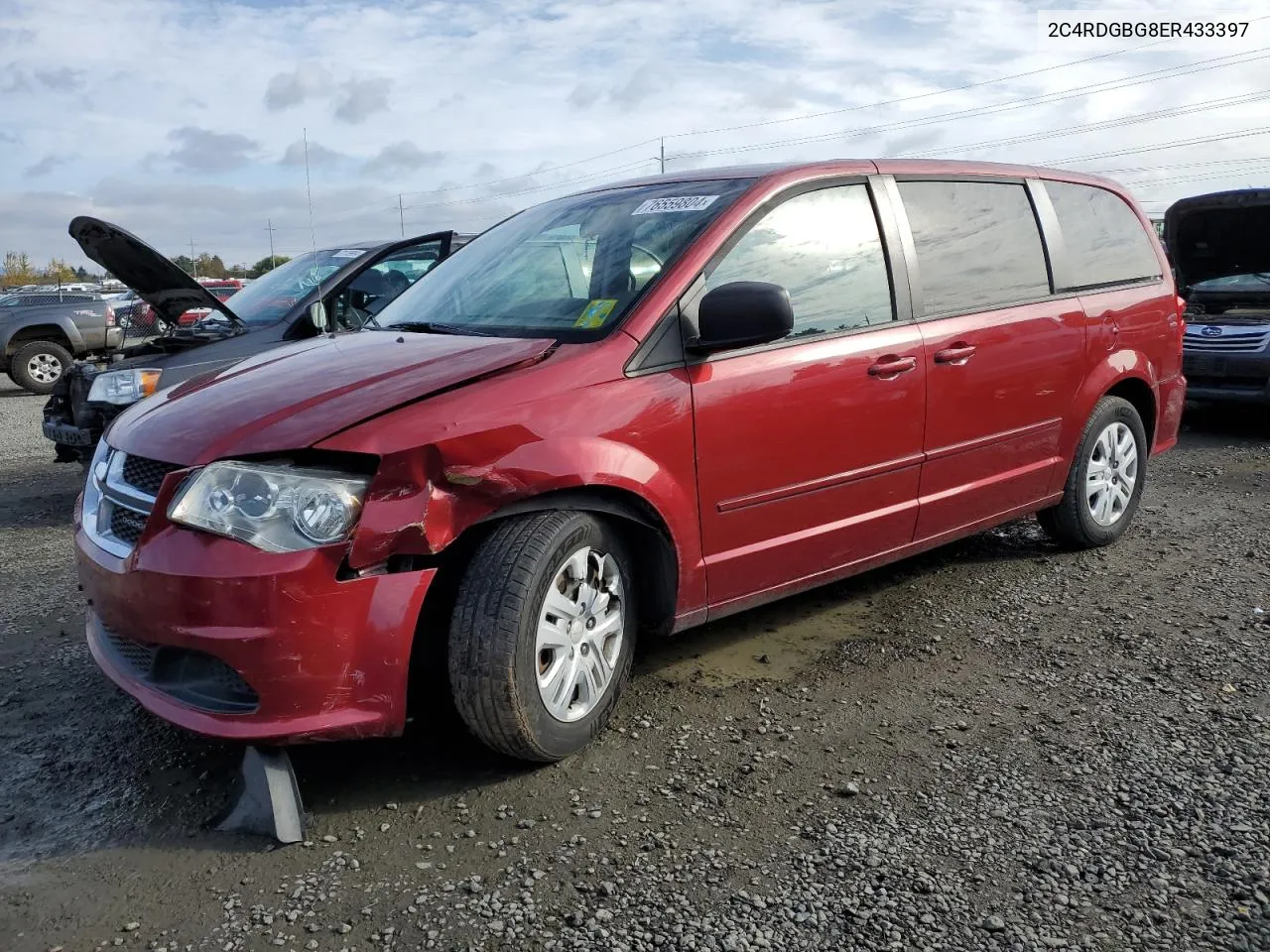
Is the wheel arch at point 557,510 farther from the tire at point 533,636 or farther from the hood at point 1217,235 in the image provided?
the hood at point 1217,235

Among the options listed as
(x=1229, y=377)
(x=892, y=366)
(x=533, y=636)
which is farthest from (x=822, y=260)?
(x=1229, y=377)

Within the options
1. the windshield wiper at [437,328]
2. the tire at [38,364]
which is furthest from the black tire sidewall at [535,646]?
the tire at [38,364]

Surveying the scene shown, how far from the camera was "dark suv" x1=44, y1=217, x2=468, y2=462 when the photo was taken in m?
5.84

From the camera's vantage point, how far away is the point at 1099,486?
5.07 metres

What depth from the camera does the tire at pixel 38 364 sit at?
571 inches

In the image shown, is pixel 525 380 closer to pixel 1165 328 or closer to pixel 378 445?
pixel 378 445

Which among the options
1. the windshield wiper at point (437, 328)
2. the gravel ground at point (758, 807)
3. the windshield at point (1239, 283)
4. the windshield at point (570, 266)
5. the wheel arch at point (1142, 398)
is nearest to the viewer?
the gravel ground at point (758, 807)

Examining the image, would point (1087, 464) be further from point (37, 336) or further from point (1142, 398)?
point (37, 336)

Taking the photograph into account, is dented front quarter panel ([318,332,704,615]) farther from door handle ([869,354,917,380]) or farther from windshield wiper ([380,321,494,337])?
→ door handle ([869,354,917,380])

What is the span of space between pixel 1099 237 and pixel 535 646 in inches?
144

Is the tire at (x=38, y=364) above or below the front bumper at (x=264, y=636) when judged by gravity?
above

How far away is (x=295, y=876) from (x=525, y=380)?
55.6 inches

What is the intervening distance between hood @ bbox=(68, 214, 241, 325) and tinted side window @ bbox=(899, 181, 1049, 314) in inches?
163

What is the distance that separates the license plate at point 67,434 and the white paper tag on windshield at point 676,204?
3.84m
